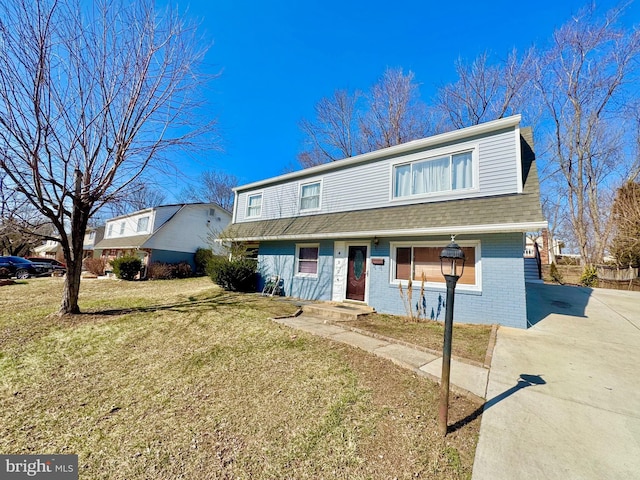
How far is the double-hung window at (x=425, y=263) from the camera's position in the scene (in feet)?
22.7

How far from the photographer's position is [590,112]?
18.3 metres

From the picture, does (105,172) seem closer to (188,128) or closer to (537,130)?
(188,128)

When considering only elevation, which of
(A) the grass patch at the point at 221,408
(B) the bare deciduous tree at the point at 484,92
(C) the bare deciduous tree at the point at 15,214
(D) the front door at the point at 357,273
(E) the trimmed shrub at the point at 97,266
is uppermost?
(B) the bare deciduous tree at the point at 484,92

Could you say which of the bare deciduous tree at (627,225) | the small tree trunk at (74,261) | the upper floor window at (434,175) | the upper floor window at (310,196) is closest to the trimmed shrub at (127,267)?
the small tree trunk at (74,261)

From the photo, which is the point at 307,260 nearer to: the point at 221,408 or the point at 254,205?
the point at 254,205

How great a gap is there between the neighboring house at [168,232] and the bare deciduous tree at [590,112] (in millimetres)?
25183

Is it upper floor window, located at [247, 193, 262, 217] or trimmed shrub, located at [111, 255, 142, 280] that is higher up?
upper floor window, located at [247, 193, 262, 217]

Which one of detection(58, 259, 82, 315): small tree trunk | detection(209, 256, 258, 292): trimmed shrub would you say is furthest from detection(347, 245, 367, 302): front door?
detection(58, 259, 82, 315): small tree trunk

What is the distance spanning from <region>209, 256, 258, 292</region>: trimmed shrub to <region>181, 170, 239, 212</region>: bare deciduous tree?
23384 millimetres

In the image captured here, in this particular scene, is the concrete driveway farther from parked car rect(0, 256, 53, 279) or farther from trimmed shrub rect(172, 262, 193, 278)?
parked car rect(0, 256, 53, 279)

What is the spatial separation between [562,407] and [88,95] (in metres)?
10.3

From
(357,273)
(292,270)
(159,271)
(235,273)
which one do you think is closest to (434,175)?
(357,273)

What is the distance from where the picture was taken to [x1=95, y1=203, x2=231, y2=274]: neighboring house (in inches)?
730

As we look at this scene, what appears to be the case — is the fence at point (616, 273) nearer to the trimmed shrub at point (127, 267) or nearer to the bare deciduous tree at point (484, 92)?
the bare deciduous tree at point (484, 92)
